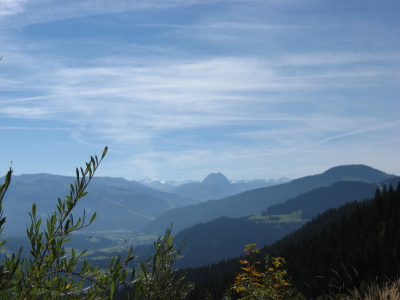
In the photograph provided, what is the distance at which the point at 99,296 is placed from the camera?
15.4ft

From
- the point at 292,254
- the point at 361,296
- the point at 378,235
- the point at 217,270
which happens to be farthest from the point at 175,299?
the point at 217,270

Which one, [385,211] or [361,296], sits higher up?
[361,296]

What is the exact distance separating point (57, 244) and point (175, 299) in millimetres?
4906

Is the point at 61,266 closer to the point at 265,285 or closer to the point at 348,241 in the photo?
the point at 265,285

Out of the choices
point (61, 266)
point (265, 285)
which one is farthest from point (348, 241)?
point (61, 266)

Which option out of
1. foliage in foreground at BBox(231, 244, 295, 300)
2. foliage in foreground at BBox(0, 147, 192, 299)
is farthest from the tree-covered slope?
foliage in foreground at BBox(0, 147, 192, 299)

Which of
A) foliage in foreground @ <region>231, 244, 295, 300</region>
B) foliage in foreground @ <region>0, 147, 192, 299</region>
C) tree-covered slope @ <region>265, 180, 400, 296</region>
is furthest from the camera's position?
tree-covered slope @ <region>265, 180, 400, 296</region>

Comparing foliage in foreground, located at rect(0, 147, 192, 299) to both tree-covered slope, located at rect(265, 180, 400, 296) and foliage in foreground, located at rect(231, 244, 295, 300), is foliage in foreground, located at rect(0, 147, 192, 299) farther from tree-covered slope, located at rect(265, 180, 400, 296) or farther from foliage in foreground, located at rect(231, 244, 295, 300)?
tree-covered slope, located at rect(265, 180, 400, 296)

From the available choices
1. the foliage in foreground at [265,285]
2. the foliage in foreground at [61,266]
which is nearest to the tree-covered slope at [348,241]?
the foliage in foreground at [265,285]

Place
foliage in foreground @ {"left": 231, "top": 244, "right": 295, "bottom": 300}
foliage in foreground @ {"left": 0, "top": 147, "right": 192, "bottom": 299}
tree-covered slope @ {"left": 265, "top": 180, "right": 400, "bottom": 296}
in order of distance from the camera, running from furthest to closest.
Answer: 1. tree-covered slope @ {"left": 265, "top": 180, "right": 400, "bottom": 296}
2. foliage in foreground @ {"left": 231, "top": 244, "right": 295, "bottom": 300}
3. foliage in foreground @ {"left": 0, "top": 147, "right": 192, "bottom": 299}

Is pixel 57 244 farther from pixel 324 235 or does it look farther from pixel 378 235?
pixel 324 235

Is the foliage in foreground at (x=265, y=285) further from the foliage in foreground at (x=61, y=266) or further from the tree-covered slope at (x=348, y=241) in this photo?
the tree-covered slope at (x=348, y=241)

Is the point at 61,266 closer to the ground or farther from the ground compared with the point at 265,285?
farther from the ground

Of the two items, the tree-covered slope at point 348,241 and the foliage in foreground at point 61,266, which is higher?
the foliage in foreground at point 61,266
